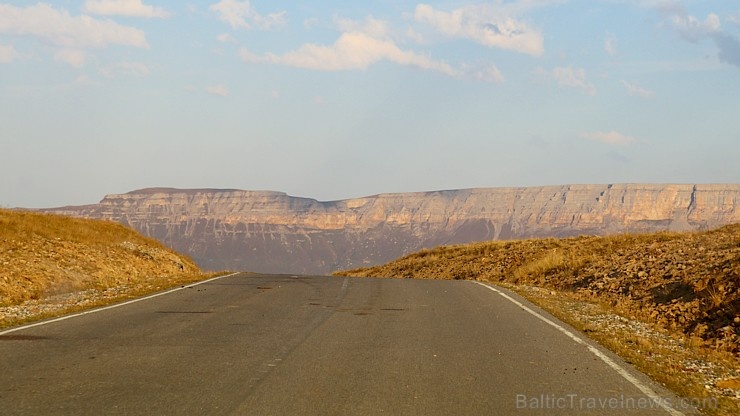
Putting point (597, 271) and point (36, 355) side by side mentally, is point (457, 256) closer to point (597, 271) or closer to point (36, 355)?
point (597, 271)

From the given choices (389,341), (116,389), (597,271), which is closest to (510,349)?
(389,341)

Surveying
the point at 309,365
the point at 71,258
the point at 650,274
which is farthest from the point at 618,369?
the point at 71,258

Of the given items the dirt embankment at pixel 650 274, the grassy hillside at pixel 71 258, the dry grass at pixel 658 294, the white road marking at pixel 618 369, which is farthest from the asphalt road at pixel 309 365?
the grassy hillside at pixel 71 258

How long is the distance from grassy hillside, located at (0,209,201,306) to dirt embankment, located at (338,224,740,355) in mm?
13406

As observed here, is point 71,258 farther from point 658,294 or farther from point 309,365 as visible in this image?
point 309,365

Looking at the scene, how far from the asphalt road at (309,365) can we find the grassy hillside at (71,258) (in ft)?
22.8

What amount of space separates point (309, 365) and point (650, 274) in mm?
14915

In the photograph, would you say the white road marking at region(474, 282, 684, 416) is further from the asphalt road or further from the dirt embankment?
the dirt embankment

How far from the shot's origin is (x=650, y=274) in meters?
21.2

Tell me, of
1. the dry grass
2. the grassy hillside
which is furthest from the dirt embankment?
the grassy hillside

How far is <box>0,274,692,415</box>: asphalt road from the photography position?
7.25 meters

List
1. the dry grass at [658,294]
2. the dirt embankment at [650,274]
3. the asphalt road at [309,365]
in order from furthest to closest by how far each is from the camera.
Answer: the dirt embankment at [650,274] → the dry grass at [658,294] → the asphalt road at [309,365]

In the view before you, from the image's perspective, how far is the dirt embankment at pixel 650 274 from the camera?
15242 mm

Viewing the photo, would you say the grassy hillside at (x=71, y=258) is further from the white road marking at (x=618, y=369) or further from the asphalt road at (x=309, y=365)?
the white road marking at (x=618, y=369)
